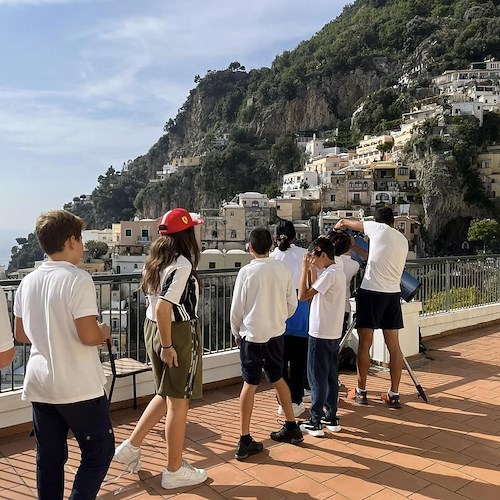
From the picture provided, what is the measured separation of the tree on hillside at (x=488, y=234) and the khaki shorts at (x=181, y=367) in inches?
2068

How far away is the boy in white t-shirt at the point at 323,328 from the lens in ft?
10.8

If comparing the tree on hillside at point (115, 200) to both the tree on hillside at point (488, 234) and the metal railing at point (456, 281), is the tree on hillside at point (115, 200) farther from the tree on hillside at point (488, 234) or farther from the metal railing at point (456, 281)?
the metal railing at point (456, 281)

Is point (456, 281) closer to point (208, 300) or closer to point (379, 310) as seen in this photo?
point (379, 310)

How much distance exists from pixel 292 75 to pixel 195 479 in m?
98.3

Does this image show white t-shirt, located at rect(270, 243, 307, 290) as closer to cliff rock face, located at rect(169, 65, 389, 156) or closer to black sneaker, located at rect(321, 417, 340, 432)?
black sneaker, located at rect(321, 417, 340, 432)

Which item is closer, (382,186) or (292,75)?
(382,186)

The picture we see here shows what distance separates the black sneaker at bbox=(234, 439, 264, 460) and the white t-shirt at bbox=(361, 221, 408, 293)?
1.63 metres

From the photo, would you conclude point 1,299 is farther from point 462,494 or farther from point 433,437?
point 433,437

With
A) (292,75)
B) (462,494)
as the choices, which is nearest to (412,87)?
(292,75)

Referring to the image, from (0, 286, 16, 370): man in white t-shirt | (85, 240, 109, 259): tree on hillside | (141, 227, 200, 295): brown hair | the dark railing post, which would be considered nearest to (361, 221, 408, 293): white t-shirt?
(141, 227, 200, 295): brown hair

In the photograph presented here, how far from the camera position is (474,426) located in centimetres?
355

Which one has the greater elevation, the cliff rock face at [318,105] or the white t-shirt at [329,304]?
the cliff rock face at [318,105]

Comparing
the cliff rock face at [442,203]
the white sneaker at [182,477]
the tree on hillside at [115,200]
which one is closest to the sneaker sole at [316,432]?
the white sneaker at [182,477]

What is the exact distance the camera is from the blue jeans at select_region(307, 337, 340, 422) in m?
3.29
